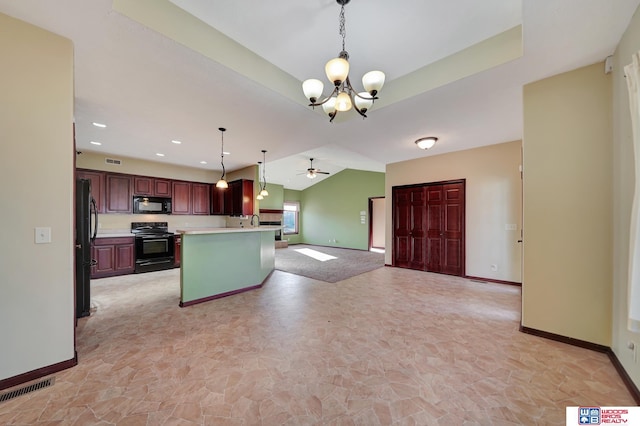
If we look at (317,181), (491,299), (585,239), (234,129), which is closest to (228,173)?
(234,129)

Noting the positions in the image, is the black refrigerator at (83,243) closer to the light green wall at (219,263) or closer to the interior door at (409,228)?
the light green wall at (219,263)

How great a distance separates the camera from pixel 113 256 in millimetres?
4953

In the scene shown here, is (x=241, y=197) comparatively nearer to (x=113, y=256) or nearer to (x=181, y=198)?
(x=181, y=198)

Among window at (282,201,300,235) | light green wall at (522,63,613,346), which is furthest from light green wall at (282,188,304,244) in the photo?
light green wall at (522,63,613,346)

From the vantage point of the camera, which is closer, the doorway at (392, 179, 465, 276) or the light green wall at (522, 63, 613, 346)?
the light green wall at (522, 63, 613, 346)

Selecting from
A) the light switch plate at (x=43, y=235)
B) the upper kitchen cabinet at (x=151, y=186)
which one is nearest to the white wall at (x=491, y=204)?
the light switch plate at (x=43, y=235)

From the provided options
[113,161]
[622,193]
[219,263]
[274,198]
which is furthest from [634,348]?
[274,198]

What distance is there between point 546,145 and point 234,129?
408cm

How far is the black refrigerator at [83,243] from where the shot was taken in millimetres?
2797

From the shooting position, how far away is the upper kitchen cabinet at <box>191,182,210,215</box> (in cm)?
659

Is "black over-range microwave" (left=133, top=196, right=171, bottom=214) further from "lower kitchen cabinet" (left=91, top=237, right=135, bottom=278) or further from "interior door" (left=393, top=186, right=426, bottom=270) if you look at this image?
"interior door" (left=393, top=186, right=426, bottom=270)

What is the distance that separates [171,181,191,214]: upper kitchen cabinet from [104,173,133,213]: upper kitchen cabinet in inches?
35.8

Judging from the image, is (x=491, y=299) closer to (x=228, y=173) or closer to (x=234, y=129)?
(x=234, y=129)

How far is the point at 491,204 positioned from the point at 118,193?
807 cm
